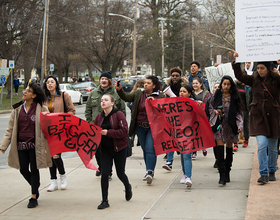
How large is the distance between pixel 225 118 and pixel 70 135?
248cm

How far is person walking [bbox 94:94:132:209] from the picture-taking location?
532 cm

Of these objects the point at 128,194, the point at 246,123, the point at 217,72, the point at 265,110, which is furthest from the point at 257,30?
the point at 217,72

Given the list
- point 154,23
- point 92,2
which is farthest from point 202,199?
point 154,23

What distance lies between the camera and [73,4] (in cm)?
3494

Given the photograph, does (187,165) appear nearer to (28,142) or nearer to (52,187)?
(52,187)

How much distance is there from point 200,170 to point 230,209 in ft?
8.31

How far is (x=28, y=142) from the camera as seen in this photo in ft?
17.7

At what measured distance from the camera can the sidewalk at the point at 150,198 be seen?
5.05 meters

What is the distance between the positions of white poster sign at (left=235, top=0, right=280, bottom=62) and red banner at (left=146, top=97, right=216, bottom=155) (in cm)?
118

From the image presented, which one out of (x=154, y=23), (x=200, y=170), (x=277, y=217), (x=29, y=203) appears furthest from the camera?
(x=154, y=23)

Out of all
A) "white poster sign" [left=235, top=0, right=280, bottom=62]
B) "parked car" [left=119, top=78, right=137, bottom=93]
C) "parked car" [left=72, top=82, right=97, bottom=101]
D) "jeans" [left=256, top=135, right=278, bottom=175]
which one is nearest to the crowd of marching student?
"jeans" [left=256, top=135, right=278, bottom=175]

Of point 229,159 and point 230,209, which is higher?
point 229,159

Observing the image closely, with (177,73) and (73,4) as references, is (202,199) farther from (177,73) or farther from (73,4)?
(73,4)

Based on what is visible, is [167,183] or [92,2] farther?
[92,2]
